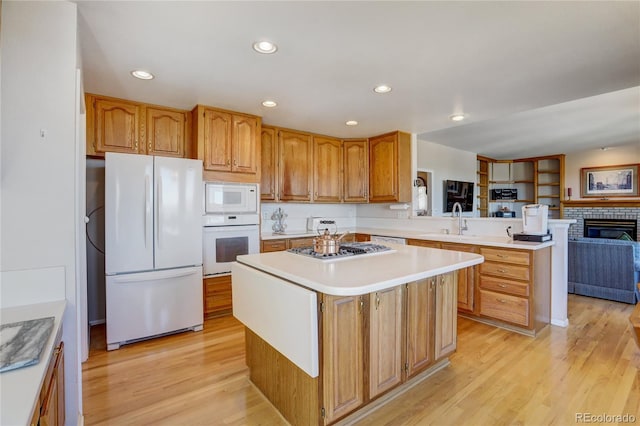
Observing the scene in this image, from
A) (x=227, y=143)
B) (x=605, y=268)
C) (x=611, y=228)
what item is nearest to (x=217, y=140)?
(x=227, y=143)

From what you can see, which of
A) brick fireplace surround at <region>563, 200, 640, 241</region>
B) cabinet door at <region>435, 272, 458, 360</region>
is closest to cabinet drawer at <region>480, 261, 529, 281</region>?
cabinet door at <region>435, 272, 458, 360</region>

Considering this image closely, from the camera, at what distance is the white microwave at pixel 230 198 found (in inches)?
133

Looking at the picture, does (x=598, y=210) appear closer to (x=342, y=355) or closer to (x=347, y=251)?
(x=347, y=251)

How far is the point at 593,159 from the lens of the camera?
7156 millimetres

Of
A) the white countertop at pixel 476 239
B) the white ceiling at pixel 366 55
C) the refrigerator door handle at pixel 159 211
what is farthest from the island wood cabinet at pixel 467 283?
the refrigerator door handle at pixel 159 211

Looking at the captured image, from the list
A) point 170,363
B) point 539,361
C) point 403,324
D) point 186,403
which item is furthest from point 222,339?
point 539,361

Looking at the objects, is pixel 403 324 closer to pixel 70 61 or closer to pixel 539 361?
pixel 539 361

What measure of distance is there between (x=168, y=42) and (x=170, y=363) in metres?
2.41

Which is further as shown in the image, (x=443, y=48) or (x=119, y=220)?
(x=119, y=220)

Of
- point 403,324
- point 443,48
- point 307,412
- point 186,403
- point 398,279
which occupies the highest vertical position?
point 443,48

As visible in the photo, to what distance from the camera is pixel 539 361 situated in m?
2.48

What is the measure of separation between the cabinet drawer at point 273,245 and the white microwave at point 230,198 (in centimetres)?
45

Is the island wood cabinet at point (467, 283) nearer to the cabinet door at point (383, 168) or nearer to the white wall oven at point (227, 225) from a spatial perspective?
the cabinet door at point (383, 168)

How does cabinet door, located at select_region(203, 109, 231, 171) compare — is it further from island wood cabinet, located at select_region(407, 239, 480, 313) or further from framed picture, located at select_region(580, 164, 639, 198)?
framed picture, located at select_region(580, 164, 639, 198)
